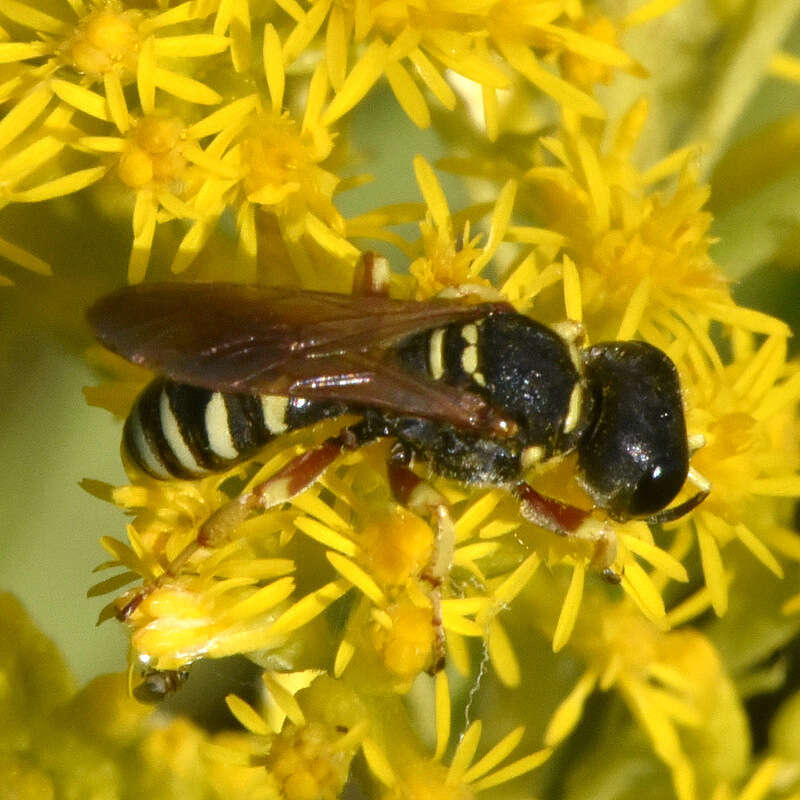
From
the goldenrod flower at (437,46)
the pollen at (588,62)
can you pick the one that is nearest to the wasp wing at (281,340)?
the goldenrod flower at (437,46)

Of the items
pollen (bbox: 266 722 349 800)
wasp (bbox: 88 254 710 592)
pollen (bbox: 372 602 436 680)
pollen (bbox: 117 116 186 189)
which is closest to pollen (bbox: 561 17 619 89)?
wasp (bbox: 88 254 710 592)

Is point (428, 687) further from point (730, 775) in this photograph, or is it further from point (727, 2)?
point (727, 2)

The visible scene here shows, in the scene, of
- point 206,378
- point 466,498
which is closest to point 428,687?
point 466,498

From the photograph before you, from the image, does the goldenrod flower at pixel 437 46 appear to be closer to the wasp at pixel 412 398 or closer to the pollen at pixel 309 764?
the wasp at pixel 412 398

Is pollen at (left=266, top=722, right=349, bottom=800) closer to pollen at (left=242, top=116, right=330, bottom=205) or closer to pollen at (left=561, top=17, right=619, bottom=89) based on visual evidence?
pollen at (left=242, top=116, right=330, bottom=205)

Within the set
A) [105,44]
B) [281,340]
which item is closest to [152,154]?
[105,44]
